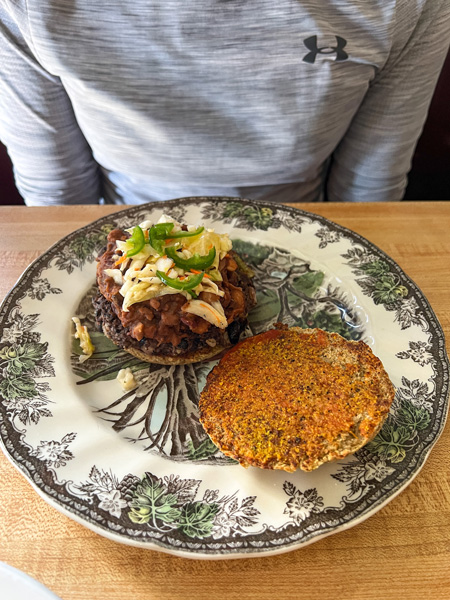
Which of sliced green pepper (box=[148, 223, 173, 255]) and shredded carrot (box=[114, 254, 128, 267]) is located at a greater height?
sliced green pepper (box=[148, 223, 173, 255])

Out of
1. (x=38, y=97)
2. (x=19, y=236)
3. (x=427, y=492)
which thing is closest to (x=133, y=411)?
(x=427, y=492)

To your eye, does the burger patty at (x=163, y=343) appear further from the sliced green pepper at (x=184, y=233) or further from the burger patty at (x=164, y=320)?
the sliced green pepper at (x=184, y=233)

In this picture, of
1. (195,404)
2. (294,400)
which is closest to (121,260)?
(195,404)

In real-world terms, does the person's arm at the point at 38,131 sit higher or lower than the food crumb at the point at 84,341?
higher

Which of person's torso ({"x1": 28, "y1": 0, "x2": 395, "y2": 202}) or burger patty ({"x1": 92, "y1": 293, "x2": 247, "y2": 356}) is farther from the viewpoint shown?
person's torso ({"x1": 28, "y1": 0, "x2": 395, "y2": 202})

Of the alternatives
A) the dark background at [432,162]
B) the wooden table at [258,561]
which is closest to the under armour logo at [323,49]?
the dark background at [432,162]

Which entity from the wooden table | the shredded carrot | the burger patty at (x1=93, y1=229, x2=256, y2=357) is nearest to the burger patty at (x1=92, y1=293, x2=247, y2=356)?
the burger patty at (x1=93, y1=229, x2=256, y2=357)

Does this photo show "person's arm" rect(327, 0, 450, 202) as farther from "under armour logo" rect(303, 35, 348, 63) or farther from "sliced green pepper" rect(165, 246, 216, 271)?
"sliced green pepper" rect(165, 246, 216, 271)

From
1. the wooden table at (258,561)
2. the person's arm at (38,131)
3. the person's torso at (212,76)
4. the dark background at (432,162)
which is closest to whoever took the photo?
the wooden table at (258,561)
